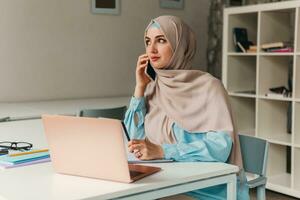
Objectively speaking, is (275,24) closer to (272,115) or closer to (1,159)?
(272,115)

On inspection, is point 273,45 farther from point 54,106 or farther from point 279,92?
point 54,106

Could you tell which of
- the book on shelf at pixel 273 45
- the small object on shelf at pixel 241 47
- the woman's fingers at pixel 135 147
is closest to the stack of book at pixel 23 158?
the woman's fingers at pixel 135 147

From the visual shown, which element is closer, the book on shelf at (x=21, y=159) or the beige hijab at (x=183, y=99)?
the book on shelf at (x=21, y=159)

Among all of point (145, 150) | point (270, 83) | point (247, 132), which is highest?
point (270, 83)

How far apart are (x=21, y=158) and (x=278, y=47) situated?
7.58ft

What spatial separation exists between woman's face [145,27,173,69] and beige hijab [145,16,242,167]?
0.02 meters

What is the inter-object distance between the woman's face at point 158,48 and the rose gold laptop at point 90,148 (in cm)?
58

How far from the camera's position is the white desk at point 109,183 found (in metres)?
1.24

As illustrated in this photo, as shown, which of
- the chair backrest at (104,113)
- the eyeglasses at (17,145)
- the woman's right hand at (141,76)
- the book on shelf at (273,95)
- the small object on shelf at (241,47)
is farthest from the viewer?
the small object on shelf at (241,47)

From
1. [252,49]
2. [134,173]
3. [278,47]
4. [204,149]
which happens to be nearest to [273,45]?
[278,47]

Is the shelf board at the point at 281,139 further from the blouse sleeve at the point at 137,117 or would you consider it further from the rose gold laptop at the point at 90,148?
the rose gold laptop at the point at 90,148

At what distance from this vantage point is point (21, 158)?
64.3 inches

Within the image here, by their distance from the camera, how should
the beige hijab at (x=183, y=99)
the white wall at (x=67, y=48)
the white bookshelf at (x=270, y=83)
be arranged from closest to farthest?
1. the beige hijab at (x=183, y=99)
2. the white bookshelf at (x=270, y=83)
3. the white wall at (x=67, y=48)

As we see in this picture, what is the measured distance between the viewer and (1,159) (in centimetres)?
163
